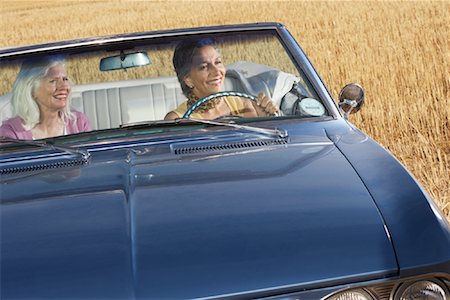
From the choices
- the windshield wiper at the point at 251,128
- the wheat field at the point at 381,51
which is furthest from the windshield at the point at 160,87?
the wheat field at the point at 381,51

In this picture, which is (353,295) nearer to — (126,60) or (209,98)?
(209,98)

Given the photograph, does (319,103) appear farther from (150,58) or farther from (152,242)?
(152,242)

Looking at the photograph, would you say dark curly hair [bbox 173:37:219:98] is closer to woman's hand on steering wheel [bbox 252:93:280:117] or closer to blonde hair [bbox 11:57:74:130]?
woman's hand on steering wheel [bbox 252:93:280:117]

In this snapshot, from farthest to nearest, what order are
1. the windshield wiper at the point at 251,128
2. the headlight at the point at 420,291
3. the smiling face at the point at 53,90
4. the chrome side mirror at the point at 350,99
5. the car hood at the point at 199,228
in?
the chrome side mirror at the point at 350,99 → the smiling face at the point at 53,90 → the windshield wiper at the point at 251,128 → the headlight at the point at 420,291 → the car hood at the point at 199,228

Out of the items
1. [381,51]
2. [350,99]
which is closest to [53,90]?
[350,99]

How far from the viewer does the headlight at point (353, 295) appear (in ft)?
6.81

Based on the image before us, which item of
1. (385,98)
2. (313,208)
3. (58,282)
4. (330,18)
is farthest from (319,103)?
(330,18)

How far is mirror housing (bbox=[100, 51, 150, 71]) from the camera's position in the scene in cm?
371

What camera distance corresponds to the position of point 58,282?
6.64 ft

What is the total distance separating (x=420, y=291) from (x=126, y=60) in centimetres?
194

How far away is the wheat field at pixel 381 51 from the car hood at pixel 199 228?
3.04 metres

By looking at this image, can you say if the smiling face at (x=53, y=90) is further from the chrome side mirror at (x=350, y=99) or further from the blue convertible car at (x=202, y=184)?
the chrome side mirror at (x=350, y=99)

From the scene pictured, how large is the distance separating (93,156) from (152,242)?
0.95m

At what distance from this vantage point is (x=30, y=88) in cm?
358
